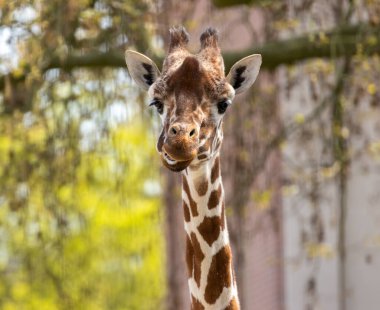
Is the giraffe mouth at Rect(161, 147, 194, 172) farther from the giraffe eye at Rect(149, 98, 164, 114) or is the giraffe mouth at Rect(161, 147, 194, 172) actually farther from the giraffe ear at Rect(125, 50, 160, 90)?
the giraffe ear at Rect(125, 50, 160, 90)

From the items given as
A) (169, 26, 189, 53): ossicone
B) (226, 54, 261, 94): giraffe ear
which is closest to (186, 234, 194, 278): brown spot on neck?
(226, 54, 261, 94): giraffe ear

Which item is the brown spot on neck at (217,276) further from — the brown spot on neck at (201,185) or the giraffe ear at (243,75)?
the giraffe ear at (243,75)

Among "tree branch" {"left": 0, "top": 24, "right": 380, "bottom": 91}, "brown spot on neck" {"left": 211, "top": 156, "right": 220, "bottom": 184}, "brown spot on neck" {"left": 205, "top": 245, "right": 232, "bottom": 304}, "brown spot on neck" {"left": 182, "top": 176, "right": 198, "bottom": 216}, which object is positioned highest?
"tree branch" {"left": 0, "top": 24, "right": 380, "bottom": 91}

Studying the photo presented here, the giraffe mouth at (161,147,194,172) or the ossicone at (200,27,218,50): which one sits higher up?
the ossicone at (200,27,218,50)

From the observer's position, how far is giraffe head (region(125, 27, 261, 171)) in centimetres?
709

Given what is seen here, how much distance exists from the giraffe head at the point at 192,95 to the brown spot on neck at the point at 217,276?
0.59 metres

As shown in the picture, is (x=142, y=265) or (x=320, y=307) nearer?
(x=320, y=307)

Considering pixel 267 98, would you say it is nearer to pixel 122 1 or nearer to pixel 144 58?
pixel 122 1

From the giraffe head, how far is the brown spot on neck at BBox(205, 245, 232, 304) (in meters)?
0.59

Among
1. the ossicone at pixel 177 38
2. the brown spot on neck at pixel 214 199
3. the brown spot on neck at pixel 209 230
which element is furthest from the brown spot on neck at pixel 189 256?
the ossicone at pixel 177 38

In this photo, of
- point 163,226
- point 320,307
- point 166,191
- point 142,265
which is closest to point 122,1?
point 166,191

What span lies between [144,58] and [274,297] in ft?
40.5

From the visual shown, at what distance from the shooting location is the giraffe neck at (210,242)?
25.5ft

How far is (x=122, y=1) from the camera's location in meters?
12.9
